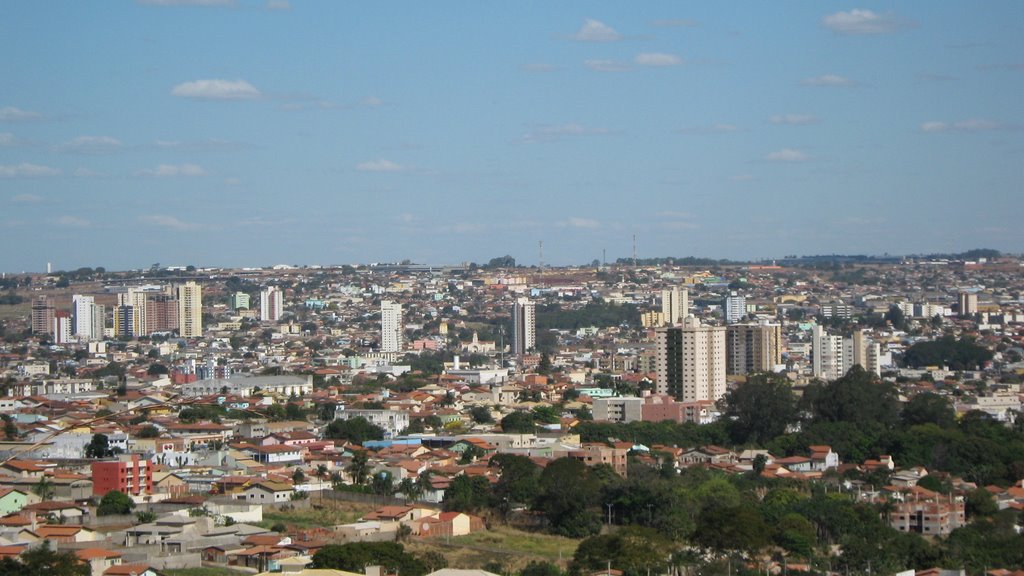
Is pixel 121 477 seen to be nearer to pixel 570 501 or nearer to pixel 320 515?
pixel 320 515

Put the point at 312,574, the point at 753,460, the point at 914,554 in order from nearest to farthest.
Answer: the point at 312,574, the point at 914,554, the point at 753,460

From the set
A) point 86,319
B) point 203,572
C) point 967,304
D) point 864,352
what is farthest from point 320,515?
point 967,304

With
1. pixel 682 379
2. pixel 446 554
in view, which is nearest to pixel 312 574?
pixel 446 554

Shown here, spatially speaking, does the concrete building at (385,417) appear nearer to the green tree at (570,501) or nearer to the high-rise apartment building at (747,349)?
the green tree at (570,501)

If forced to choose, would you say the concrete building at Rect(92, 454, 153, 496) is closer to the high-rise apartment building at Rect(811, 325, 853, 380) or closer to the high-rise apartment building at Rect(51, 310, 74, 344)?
the high-rise apartment building at Rect(811, 325, 853, 380)

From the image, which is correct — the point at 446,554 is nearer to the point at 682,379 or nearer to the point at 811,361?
the point at 682,379

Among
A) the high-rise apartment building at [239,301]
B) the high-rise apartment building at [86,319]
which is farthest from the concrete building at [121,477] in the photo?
the high-rise apartment building at [239,301]

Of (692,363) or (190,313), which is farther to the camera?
(190,313)
